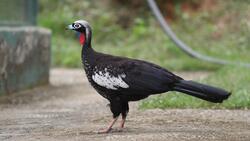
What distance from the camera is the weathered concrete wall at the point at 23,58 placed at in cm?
1073

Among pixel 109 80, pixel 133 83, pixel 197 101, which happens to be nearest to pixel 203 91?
pixel 133 83

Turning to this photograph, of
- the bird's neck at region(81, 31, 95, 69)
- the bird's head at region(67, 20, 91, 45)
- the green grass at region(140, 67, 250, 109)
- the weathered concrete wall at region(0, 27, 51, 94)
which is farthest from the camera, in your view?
the weathered concrete wall at region(0, 27, 51, 94)

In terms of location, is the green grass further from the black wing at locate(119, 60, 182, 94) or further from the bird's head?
the black wing at locate(119, 60, 182, 94)

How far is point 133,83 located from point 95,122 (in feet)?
3.61

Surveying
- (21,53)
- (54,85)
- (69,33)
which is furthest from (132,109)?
(69,33)

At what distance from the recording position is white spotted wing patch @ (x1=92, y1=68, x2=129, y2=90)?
6.90 meters

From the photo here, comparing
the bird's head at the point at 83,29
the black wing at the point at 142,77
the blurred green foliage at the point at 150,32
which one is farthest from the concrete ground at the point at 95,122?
the blurred green foliage at the point at 150,32

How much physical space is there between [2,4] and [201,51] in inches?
246

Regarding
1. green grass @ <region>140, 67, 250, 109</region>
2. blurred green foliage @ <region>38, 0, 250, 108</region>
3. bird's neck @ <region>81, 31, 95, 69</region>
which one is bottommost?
green grass @ <region>140, 67, 250, 109</region>

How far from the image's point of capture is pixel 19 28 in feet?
38.5

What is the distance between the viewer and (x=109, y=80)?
6.93 metres

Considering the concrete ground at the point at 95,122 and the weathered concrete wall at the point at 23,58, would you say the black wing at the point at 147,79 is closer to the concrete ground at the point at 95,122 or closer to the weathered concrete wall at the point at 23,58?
the concrete ground at the point at 95,122

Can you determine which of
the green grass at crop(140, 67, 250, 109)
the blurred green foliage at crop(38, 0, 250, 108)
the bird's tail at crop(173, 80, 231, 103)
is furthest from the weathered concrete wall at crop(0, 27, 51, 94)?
the bird's tail at crop(173, 80, 231, 103)

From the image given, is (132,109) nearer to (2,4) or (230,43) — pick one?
(2,4)
